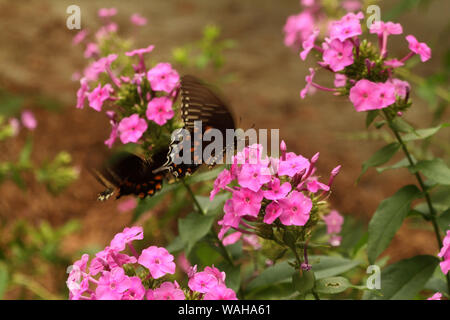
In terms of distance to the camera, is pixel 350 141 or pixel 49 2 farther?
pixel 49 2

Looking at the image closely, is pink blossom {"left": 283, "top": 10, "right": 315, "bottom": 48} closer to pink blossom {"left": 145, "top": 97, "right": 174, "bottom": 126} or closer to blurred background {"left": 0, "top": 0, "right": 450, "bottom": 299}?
pink blossom {"left": 145, "top": 97, "right": 174, "bottom": 126}

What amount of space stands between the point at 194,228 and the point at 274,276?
25 centimetres

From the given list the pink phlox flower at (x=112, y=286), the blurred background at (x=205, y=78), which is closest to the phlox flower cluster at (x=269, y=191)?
the pink phlox flower at (x=112, y=286)

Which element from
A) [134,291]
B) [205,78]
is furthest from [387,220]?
[205,78]

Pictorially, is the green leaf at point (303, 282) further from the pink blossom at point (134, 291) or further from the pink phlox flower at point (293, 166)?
the pink blossom at point (134, 291)

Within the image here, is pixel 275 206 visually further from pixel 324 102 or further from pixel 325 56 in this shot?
pixel 324 102

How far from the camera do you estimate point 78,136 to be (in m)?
3.99

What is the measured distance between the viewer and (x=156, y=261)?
1.09 meters

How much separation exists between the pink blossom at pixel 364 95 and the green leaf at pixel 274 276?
47cm

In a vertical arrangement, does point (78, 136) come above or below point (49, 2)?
below

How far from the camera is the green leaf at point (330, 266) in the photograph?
142 centimetres

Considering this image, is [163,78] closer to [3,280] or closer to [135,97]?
[135,97]
